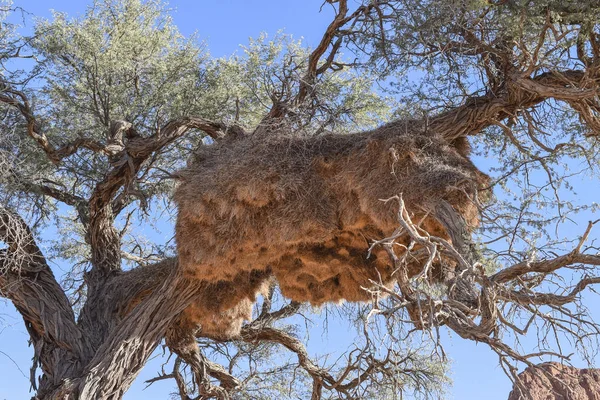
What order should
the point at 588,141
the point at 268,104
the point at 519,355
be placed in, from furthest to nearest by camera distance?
1. the point at 268,104
2. the point at 588,141
3. the point at 519,355

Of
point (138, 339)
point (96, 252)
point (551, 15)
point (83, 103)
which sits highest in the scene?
point (83, 103)

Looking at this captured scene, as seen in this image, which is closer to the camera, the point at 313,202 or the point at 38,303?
the point at 313,202

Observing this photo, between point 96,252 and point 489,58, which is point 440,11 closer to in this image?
point 489,58

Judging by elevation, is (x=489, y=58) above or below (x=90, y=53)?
below

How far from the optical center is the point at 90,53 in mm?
10828

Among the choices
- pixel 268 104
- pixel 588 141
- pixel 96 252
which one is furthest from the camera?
pixel 268 104

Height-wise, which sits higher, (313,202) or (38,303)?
(38,303)

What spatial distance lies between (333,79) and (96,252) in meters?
4.10

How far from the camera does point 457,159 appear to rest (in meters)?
7.23

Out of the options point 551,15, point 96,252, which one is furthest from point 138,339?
point 551,15

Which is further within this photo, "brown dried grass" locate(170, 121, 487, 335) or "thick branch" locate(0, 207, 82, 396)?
"thick branch" locate(0, 207, 82, 396)

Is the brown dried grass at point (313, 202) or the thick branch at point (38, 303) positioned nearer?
the brown dried grass at point (313, 202)

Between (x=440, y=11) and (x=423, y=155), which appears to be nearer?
(x=423, y=155)

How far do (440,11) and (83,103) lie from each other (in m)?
5.44
